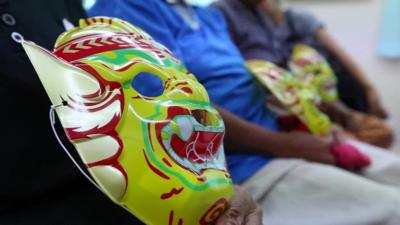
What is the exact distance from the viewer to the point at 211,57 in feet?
3.25

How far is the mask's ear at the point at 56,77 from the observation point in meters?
0.42

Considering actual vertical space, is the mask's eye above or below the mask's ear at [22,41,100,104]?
below

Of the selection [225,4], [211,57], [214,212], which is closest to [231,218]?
[214,212]

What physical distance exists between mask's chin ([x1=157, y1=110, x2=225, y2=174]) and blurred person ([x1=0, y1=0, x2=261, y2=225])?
7 cm

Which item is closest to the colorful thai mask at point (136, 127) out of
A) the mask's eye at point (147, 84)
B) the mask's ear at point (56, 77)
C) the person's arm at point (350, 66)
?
the mask's ear at point (56, 77)

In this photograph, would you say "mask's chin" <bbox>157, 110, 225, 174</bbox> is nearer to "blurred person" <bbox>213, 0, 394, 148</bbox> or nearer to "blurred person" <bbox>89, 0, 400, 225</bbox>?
"blurred person" <bbox>89, 0, 400, 225</bbox>

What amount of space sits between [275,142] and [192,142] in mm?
553

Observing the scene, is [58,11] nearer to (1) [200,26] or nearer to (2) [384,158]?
(1) [200,26]

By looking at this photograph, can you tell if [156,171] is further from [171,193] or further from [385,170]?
[385,170]

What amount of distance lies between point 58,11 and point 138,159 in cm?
36

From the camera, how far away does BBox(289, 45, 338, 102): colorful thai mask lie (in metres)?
1.24

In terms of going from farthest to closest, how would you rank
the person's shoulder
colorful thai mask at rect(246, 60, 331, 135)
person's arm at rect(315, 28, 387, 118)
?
person's arm at rect(315, 28, 387, 118) → the person's shoulder → colorful thai mask at rect(246, 60, 331, 135)

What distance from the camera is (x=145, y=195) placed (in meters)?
0.43

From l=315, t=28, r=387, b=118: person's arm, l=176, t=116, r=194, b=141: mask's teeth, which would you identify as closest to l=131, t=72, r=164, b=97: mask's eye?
l=176, t=116, r=194, b=141: mask's teeth
